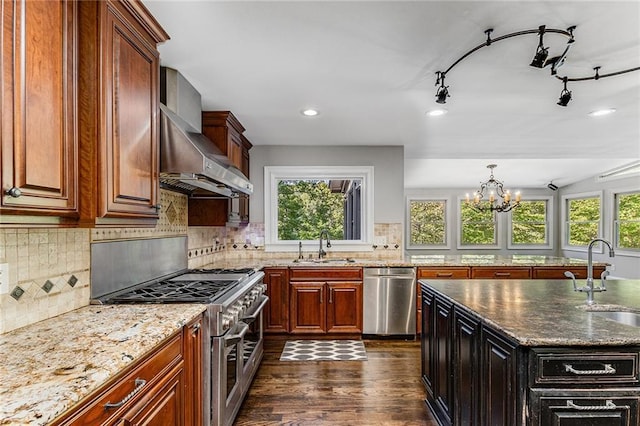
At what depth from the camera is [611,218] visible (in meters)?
7.56

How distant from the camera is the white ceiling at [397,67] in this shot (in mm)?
1854

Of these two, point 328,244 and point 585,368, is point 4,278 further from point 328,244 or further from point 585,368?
point 328,244

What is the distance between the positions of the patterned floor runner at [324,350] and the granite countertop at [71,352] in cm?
206

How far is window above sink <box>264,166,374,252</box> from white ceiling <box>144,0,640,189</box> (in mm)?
444

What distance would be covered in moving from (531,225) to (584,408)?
9.02 meters

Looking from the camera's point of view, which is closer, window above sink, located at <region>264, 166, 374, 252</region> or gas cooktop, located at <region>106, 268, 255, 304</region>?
gas cooktop, located at <region>106, 268, 255, 304</region>

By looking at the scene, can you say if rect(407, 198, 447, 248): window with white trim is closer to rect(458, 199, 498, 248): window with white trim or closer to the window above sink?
rect(458, 199, 498, 248): window with white trim

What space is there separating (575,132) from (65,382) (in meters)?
5.21

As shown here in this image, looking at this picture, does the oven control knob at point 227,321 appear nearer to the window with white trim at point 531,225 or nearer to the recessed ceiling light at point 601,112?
the recessed ceiling light at point 601,112

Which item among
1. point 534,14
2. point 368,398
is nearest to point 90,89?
point 534,14

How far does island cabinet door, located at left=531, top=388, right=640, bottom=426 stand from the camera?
A: 142 centimetres

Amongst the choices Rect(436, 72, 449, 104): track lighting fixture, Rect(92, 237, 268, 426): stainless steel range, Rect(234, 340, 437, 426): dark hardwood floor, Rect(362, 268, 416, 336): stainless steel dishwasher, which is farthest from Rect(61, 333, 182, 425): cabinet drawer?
Rect(362, 268, 416, 336): stainless steel dishwasher

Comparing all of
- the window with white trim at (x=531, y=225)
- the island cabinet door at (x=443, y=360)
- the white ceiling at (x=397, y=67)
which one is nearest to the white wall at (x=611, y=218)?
the window with white trim at (x=531, y=225)

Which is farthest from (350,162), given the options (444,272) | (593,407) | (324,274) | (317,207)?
(593,407)
